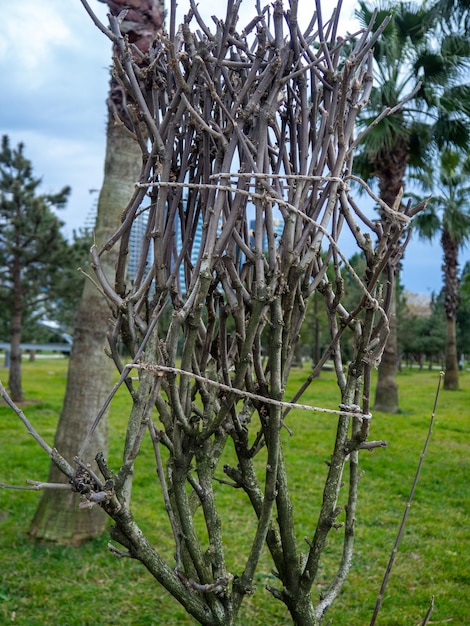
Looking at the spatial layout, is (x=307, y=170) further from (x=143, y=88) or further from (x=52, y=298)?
(x=52, y=298)

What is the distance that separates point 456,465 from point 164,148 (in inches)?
316

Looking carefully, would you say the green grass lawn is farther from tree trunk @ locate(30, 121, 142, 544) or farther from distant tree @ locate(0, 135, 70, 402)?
distant tree @ locate(0, 135, 70, 402)

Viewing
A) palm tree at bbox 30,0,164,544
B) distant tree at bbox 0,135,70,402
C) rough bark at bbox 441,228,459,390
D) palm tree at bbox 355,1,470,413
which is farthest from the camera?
rough bark at bbox 441,228,459,390

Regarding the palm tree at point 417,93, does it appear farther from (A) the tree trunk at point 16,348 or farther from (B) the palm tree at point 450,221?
(A) the tree trunk at point 16,348

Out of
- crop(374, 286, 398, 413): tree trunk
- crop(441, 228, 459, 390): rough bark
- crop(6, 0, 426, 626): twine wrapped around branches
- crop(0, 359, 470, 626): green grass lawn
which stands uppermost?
crop(441, 228, 459, 390): rough bark

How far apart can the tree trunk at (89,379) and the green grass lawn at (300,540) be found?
188mm

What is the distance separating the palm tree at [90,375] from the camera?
16.0ft

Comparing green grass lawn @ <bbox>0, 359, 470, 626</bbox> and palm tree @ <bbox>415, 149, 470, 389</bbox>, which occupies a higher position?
palm tree @ <bbox>415, 149, 470, 389</bbox>

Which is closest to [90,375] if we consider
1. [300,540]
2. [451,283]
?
[300,540]

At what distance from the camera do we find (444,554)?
497 centimetres

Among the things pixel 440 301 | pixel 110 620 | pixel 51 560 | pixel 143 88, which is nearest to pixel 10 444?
pixel 51 560

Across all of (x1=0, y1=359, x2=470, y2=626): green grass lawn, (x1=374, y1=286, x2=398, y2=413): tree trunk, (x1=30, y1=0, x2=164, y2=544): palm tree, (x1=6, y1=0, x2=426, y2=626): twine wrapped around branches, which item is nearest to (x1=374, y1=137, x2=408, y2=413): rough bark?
(x1=374, y1=286, x2=398, y2=413): tree trunk

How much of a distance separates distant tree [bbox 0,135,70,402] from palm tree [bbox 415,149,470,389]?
8.80 meters

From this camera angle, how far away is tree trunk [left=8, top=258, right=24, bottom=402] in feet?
46.2
